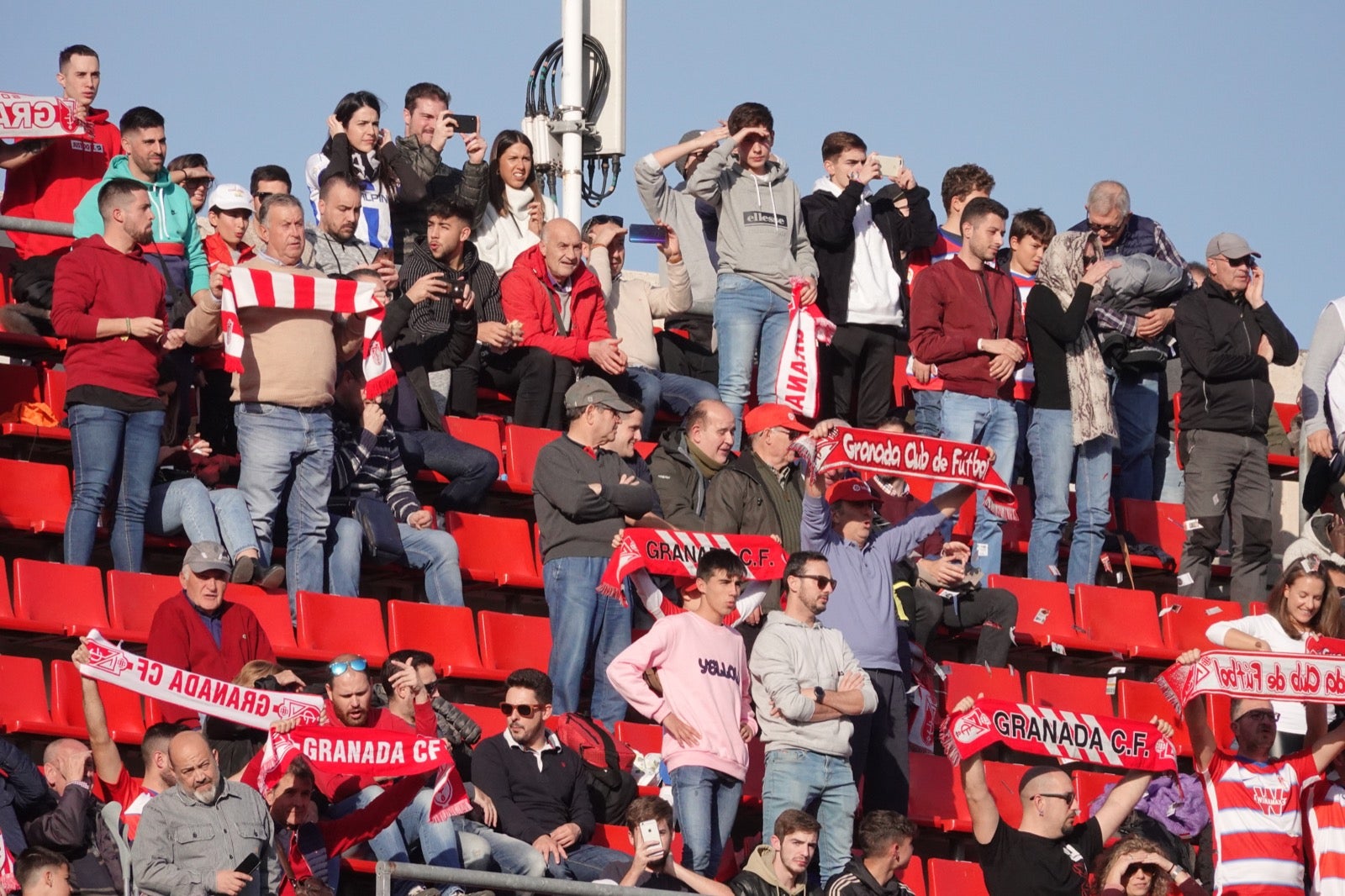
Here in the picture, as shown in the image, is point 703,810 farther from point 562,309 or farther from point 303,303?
point 562,309

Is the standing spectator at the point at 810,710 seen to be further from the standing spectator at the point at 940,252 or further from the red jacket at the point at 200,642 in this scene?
the standing spectator at the point at 940,252

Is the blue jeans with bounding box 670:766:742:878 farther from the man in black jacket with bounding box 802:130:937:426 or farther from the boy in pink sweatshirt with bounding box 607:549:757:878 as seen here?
the man in black jacket with bounding box 802:130:937:426

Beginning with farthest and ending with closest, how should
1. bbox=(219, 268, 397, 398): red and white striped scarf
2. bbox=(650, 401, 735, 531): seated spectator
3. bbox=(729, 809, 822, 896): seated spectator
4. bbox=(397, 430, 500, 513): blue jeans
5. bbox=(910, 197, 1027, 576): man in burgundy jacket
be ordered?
bbox=(910, 197, 1027, 576): man in burgundy jacket → bbox=(397, 430, 500, 513): blue jeans → bbox=(650, 401, 735, 531): seated spectator → bbox=(219, 268, 397, 398): red and white striped scarf → bbox=(729, 809, 822, 896): seated spectator

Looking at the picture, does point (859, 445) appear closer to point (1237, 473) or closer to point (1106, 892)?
point (1106, 892)

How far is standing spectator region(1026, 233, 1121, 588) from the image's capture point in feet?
41.2

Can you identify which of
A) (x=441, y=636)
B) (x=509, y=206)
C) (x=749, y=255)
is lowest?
(x=441, y=636)

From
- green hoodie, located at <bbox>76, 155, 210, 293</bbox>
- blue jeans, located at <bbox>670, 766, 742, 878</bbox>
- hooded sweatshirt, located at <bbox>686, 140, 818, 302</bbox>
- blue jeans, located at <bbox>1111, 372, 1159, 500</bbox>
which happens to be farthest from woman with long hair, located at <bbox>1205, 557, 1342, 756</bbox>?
green hoodie, located at <bbox>76, 155, 210, 293</bbox>

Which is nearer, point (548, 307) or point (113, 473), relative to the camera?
point (113, 473)

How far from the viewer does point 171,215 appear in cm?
1167

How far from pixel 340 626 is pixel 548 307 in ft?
8.55

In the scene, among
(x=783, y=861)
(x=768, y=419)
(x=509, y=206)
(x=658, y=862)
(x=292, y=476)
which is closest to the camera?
(x=658, y=862)

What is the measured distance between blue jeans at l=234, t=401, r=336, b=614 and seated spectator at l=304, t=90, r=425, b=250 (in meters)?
2.25

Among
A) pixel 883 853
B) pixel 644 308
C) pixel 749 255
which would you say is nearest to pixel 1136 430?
pixel 749 255

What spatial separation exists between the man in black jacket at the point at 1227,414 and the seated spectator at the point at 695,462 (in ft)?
9.75
